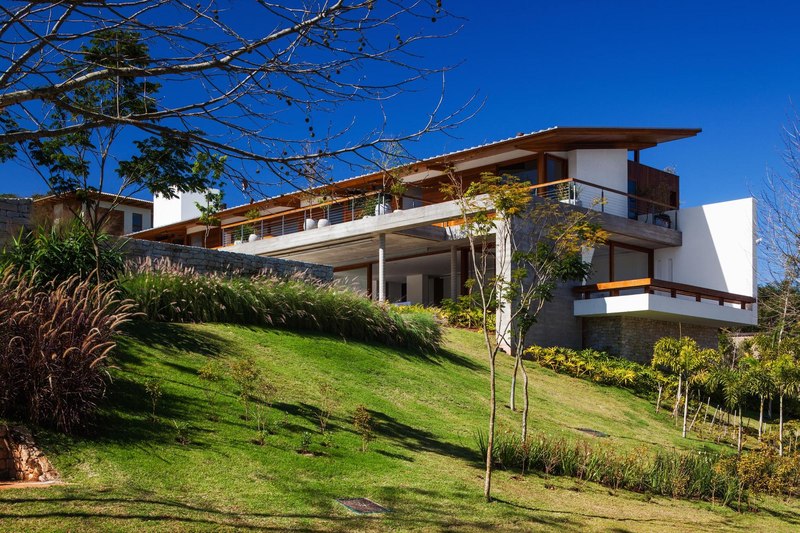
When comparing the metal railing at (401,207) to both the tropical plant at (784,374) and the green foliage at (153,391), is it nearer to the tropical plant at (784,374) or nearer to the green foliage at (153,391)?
the tropical plant at (784,374)

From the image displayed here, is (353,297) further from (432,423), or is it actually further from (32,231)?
(32,231)

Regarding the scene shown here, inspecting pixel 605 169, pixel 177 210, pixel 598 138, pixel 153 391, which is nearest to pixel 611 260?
pixel 605 169

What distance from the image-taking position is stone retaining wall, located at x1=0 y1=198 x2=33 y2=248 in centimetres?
1430

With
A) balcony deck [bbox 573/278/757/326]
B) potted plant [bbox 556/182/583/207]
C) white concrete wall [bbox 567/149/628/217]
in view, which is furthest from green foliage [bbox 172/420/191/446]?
white concrete wall [bbox 567/149/628/217]

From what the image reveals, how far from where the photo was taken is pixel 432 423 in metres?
13.2

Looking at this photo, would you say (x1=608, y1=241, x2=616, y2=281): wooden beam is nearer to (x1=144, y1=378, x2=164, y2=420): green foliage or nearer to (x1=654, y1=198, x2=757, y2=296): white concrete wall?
(x1=654, y1=198, x2=757, y2=296): white concrete wall

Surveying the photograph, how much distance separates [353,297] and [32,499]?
38.6 feet

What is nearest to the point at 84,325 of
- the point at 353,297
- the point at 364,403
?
the point at 364,403

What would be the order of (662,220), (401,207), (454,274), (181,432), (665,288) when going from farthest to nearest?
1. (401,207)
2. (662,220)
3. (454,274)
4. (665,288)
5. (181,432)

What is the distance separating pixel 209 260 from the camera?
18781 mm

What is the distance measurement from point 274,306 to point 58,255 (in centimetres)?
483

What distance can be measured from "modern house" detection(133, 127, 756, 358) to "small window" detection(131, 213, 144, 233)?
19403 millimetres

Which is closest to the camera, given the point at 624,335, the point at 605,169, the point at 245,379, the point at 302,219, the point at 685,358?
the point at 245,379

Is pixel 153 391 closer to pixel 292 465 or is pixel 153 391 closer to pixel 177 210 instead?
pixel 292 465
